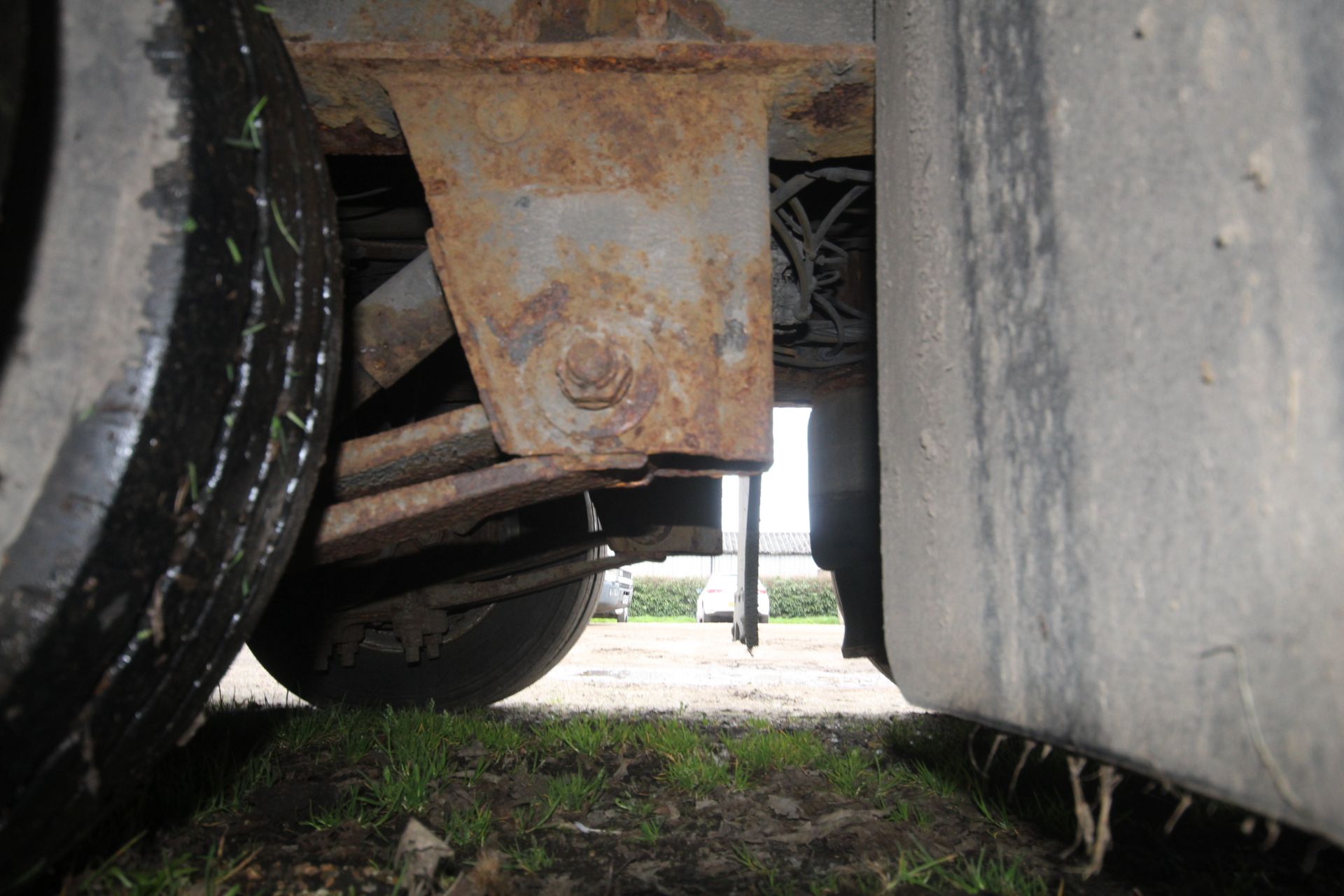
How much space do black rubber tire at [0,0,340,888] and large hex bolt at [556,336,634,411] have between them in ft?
1.22

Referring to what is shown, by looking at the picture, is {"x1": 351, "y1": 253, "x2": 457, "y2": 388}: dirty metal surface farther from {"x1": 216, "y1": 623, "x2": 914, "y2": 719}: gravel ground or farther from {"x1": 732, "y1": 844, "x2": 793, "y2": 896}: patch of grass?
{"x1": 216, "y1": 623, "x2": 914, "y2": 719}: gravel ground

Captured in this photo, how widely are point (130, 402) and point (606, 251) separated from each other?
643 millimetres

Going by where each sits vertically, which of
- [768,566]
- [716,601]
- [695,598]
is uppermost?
[716,601]

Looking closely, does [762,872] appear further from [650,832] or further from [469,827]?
[469,827]

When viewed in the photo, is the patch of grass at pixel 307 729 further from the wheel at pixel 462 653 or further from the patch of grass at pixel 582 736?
the patch of grass at pixel 582 736

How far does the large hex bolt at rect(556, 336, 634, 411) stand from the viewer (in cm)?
110

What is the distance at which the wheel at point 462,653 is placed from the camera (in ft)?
8.80

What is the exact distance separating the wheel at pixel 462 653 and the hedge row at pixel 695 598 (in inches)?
844

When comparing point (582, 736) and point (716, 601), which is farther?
point (716, 601)

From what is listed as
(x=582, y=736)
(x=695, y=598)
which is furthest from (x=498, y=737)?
(x=695, y=598)

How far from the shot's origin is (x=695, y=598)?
25.0 metres

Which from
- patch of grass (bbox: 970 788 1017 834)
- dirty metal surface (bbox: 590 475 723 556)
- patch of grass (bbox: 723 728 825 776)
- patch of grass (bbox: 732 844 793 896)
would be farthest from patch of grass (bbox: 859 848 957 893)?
dirty metal surface (bbox: 590 475 723 556)

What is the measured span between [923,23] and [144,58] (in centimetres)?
90

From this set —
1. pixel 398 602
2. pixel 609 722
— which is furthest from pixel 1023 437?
pixel 398 602
